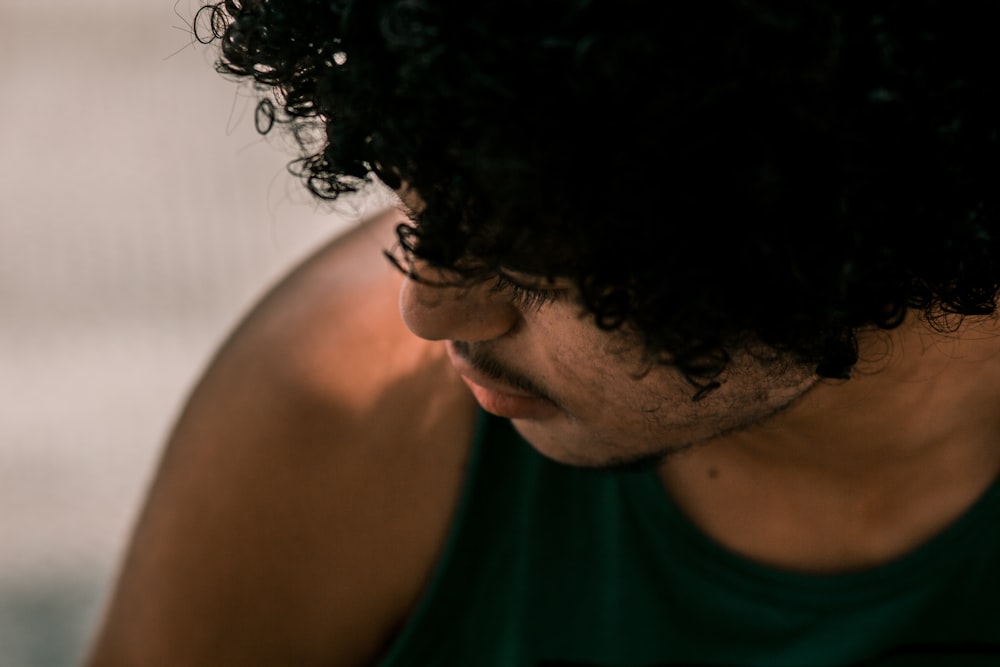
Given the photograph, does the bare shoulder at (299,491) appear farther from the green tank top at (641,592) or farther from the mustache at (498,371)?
the mustache at (498,371)

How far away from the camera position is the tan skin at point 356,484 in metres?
1.07

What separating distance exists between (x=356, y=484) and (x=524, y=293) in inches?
15.0

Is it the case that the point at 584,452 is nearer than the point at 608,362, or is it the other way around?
the point at 608,362

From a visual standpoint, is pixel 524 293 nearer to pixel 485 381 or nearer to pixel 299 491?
pixel 485 381

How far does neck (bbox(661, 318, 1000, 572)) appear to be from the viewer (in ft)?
3.25

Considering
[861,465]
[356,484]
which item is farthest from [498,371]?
[861,465]

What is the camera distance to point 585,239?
0.67 metres

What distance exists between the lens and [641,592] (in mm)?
1135

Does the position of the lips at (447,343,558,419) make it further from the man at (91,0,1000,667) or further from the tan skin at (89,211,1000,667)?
the tan skin at (89,211,1000,667)

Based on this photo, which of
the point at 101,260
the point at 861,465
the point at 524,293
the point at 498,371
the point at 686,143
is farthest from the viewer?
the point at 101,260

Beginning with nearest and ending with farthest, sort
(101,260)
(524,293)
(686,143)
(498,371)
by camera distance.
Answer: (686,143), (524,293), (498,371), (101,260)

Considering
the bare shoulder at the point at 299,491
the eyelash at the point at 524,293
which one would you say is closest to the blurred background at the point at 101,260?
the bare shoulder at the point at 299,491

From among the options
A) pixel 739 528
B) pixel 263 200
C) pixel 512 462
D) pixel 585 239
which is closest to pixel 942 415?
pixel 739 528

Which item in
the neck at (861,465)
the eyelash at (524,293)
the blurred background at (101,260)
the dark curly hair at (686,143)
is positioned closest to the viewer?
the dark curly hair at (686,143)
